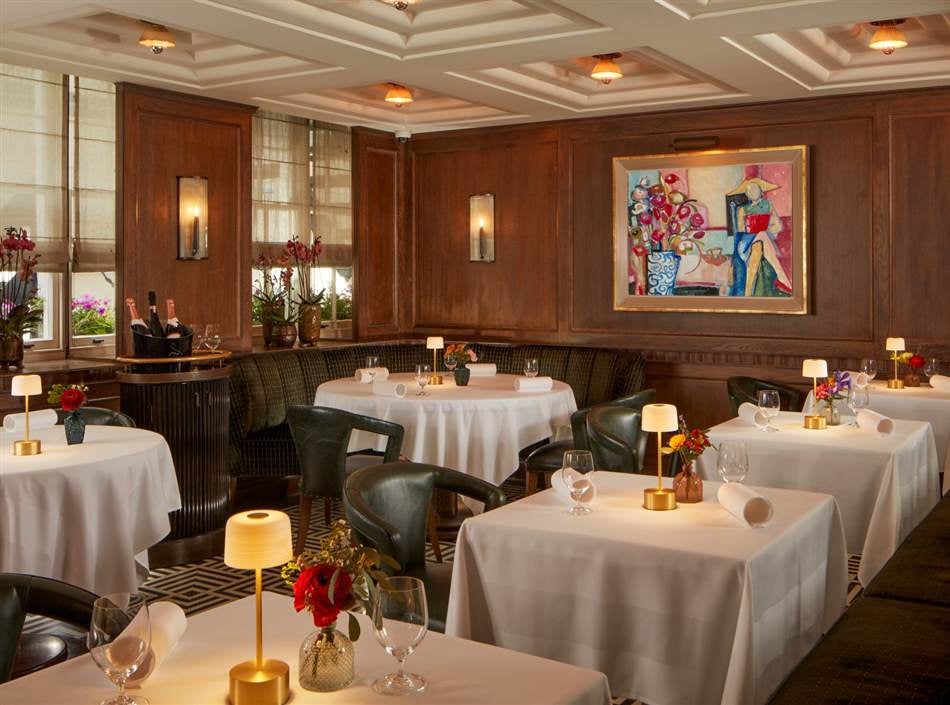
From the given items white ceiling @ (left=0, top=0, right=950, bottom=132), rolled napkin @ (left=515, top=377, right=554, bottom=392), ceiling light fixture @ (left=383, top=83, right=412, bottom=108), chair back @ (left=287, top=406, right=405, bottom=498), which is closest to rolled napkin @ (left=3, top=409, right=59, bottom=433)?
chair back @ (left=287, top=406, right=405, bottom=498)

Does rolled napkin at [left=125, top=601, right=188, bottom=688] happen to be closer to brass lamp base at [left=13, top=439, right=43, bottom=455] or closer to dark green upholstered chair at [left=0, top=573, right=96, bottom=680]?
dark green upholstered chair at [left=0, top=573, right=96, bottom=680]

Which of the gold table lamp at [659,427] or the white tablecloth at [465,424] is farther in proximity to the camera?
the white tablecloth at [465,424]

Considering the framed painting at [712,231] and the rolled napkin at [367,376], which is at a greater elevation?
the framed painting at [712,231]

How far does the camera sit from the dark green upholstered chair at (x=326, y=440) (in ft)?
18.2

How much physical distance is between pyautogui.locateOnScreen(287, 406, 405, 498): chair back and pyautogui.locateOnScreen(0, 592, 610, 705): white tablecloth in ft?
10.5

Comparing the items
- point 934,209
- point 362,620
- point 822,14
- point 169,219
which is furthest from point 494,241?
point 362,620

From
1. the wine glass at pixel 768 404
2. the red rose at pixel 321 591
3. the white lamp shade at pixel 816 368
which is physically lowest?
the red rose at pixel 321 591

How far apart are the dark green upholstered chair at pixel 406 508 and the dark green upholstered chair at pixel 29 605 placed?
3.57 feet

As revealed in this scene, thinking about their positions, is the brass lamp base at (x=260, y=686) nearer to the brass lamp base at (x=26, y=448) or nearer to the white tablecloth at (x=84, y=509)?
the white tablecloth at (x=84, y=509)

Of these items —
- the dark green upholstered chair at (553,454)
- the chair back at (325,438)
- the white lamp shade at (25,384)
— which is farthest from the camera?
the dark green upholstered chair at (553,454)

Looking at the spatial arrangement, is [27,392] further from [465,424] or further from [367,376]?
[367,376]

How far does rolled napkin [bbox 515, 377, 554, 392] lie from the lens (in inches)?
255

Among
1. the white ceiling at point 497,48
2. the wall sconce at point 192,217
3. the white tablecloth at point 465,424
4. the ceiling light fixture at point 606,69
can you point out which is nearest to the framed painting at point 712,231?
the white ceiling at point 497,48

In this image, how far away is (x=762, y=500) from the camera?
3121 millimetres
